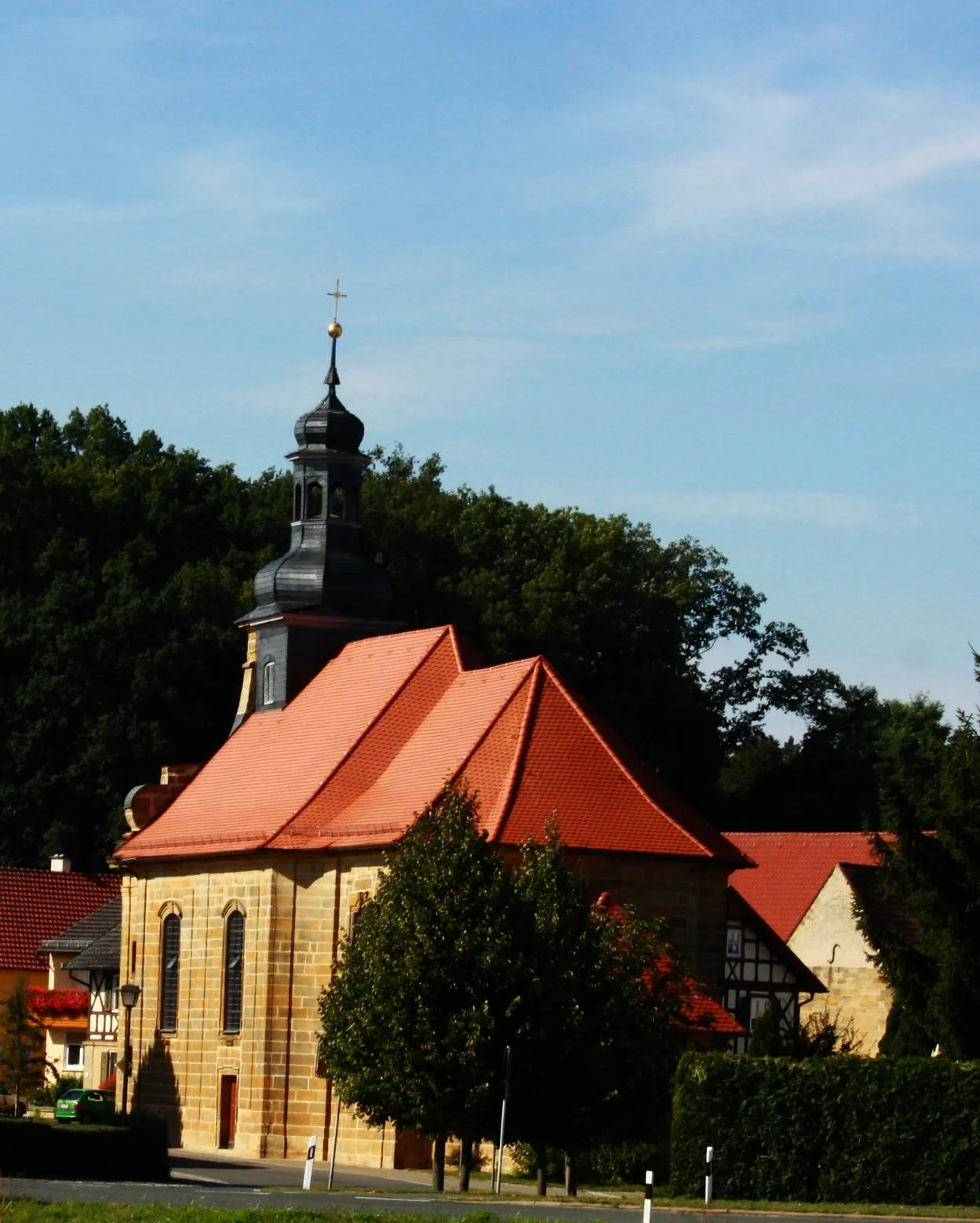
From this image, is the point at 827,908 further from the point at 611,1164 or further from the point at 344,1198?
the point at 344,1198

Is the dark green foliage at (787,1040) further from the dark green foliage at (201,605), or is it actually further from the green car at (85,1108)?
the dark green foliage at (201,605)

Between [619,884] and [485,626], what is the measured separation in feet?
81.2

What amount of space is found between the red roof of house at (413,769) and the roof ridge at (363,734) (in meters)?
0.03

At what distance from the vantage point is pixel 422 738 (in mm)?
43812

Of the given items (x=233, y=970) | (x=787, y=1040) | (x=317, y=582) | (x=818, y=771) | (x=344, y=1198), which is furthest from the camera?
(x=818, y=771)

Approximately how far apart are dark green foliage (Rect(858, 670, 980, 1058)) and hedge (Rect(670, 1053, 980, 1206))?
2520mm

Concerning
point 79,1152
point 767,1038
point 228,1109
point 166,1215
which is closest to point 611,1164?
point 767,1038

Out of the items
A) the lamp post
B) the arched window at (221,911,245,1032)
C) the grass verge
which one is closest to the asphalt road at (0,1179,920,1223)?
the grass verge

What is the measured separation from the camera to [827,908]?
53.3 metres

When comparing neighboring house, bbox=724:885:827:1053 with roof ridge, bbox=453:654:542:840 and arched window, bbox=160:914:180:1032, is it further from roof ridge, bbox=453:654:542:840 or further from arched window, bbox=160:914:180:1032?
arched window, bbox=160:914:180:1032

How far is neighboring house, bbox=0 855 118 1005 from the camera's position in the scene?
60312 mm

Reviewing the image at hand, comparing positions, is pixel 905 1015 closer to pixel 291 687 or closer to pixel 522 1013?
pixel 522 1013

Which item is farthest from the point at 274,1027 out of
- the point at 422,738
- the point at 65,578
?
the point at 65,578

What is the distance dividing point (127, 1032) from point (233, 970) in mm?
3538
